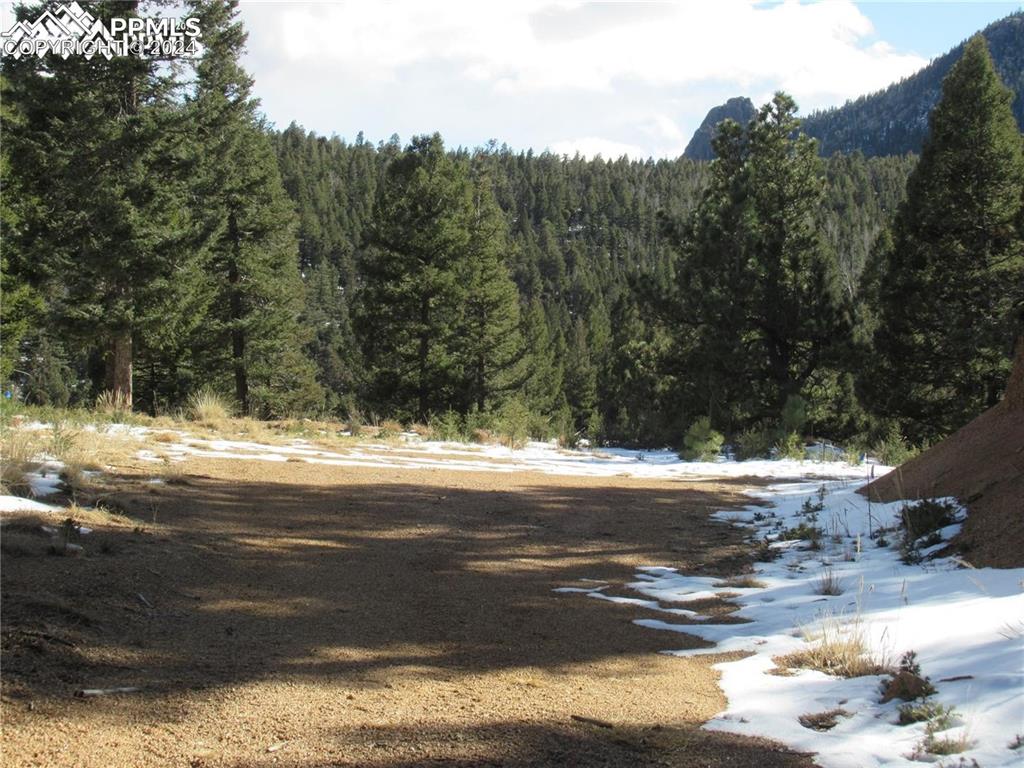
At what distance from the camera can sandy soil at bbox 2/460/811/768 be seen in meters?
2.77

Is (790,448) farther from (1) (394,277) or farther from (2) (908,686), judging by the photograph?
(1) (394,277)

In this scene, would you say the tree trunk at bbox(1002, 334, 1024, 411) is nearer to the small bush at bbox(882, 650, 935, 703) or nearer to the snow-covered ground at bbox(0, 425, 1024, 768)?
the snow-covered ground at bbox(0, 425, 1024, 768)

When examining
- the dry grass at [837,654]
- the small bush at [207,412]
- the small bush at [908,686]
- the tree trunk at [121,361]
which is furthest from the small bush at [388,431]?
the small bush at [908,686]

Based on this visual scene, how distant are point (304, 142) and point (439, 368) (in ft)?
A: 464

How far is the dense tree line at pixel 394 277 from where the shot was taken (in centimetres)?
1648

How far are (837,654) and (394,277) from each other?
26.3 meters

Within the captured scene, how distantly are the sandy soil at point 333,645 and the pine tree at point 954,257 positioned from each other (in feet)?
A: 54.1

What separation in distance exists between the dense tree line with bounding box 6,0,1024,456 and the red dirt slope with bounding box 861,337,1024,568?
407cm

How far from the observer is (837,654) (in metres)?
3.94

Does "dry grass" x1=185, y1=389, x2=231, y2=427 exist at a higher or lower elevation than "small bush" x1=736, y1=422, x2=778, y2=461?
higher

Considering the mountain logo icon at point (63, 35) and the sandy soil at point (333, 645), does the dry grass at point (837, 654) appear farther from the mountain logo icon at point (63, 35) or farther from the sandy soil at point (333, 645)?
the mountain logo icon at point (63, 35)

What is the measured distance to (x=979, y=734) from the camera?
2938 mm

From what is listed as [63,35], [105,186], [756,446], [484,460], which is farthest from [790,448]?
[63,35]

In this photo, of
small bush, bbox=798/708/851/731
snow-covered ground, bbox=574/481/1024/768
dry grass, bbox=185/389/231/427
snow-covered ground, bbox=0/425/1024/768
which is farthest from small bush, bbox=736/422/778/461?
small bush, bbox=798/708/851/731
